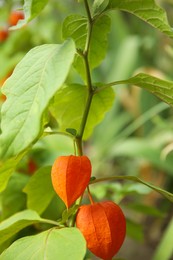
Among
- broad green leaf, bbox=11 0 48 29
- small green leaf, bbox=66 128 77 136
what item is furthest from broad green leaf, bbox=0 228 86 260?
broad green leaf, bbox=11 0 48 29

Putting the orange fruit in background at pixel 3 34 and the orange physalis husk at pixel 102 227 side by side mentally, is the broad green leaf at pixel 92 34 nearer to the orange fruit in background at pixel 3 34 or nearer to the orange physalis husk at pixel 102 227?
the orange physalis husk at pixel 102 227

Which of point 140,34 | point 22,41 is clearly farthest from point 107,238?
point 140,34

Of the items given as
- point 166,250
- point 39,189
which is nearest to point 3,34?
point 166,250

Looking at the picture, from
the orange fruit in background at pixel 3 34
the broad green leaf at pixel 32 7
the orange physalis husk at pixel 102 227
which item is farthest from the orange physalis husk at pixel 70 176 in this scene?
the orange fruit in background at pixel 3 34

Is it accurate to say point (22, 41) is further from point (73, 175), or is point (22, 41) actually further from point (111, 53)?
point (111, 53)

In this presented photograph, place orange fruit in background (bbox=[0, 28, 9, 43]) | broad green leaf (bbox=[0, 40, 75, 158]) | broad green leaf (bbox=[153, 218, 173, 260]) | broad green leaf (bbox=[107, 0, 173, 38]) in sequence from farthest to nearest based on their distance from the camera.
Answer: orange fruit in background (bbox=[0, 28, 9, 43])
broad green leaf (bbox=[153, 218, 173, 260])
broad green leaf (bbox=[107, 0, 173, 38])
broad green leaf (bbox=[0, 40, 75, 158])

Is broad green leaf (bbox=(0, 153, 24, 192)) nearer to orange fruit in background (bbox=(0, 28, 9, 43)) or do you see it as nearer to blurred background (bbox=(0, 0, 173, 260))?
blurred background (bbox=(0, 0, 173, 260))
